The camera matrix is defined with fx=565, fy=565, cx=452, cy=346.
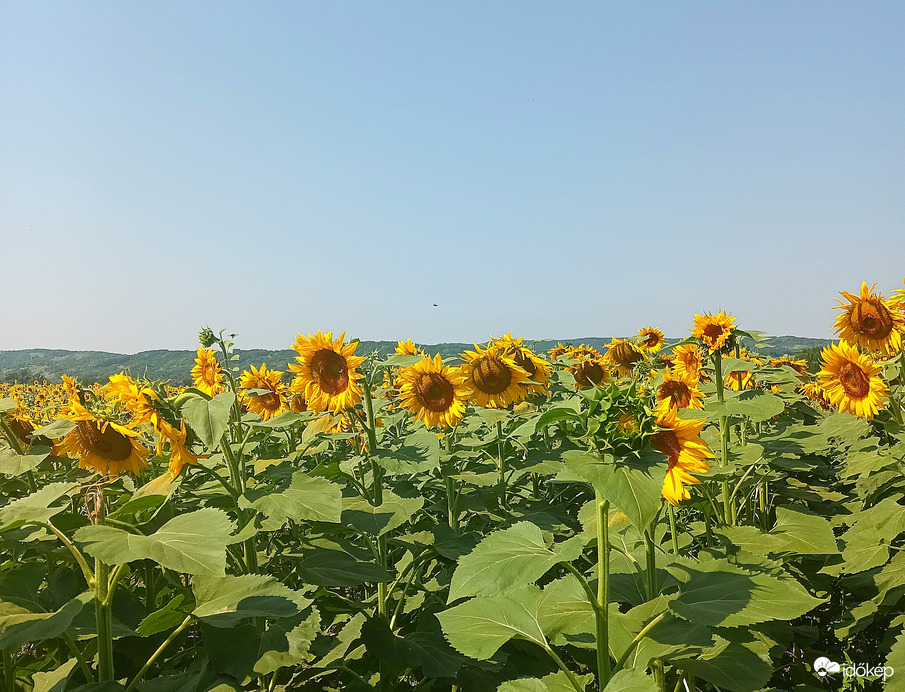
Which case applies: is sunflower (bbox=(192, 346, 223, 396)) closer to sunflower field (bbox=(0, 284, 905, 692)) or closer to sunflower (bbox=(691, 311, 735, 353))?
sunflower field (bbox=(0, 284, 905, 692))

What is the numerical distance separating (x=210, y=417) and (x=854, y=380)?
4.94m

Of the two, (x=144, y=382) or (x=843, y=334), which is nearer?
(x=144, y=382)

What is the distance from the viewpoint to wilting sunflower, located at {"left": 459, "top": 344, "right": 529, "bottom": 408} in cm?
443

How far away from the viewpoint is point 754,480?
11.8 feet

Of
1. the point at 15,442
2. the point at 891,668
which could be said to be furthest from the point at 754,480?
the point at 15,442

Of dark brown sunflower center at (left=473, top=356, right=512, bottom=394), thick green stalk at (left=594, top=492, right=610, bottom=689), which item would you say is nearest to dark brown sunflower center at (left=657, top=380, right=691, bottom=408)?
dark brown sunflower center at (left=473, top=356, right=512, bottom=394)

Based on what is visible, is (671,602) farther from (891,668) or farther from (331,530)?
(331,530)

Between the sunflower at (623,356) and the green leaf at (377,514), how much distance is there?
3839 mm

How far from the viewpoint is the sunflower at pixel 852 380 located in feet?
14.8

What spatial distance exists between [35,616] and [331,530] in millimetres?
1260

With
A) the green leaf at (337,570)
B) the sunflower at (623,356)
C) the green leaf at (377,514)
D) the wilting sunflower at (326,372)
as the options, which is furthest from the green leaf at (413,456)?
the sunflower at (623,356)

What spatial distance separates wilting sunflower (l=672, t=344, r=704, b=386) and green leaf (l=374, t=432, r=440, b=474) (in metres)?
2.41

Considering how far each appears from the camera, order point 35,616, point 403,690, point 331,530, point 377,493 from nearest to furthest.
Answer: point 35,616
point 403,690
point 331,530
point 377,493

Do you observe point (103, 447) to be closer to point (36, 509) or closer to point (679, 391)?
point (36, 509)
